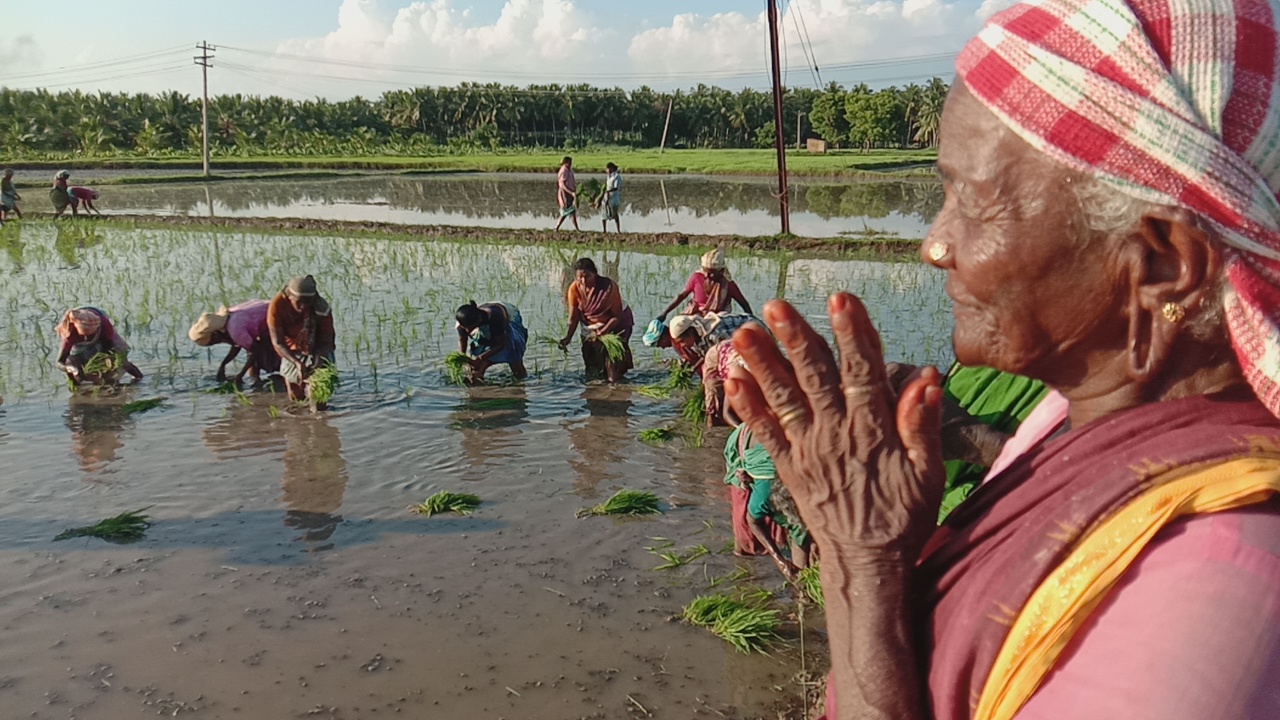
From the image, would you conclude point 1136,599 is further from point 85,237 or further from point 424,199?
point 424,199

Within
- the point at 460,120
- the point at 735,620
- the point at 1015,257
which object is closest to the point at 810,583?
the point at 735,620

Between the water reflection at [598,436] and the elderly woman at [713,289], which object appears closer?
the water reflection at [598,436]

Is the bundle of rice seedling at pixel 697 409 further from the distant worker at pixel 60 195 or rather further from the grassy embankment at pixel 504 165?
the grassy embankment at pixel 504 165

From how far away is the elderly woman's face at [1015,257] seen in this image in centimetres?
97

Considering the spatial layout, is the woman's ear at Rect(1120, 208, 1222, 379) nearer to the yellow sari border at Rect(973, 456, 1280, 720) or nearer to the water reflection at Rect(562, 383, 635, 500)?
the yellow sari border at Rect(973, 456, 1280, 720)

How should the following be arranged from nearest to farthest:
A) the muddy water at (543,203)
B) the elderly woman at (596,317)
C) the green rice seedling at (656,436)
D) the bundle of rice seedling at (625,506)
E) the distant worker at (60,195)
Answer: the bundle of rice seedling at (625,506), the green rice seedling at (656,436), the elderly woman at (596,317), the distant worker at (60,195), the muddy water at (543,203)

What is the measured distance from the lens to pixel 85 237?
16562mm

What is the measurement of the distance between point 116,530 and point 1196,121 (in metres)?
5.70

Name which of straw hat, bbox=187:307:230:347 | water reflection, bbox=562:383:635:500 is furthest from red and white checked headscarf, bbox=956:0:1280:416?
straw hat, bbox=187:307:230:347

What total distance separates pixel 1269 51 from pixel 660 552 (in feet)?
14.3

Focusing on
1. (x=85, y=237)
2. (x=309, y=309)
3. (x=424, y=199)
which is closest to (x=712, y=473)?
(x=309, y=309)

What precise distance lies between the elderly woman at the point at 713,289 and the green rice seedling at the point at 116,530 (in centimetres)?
472

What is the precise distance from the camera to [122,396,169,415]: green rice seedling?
766 centimetres

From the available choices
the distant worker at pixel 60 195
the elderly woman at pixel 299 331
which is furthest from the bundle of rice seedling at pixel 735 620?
the distant worker at pixel 60 195
